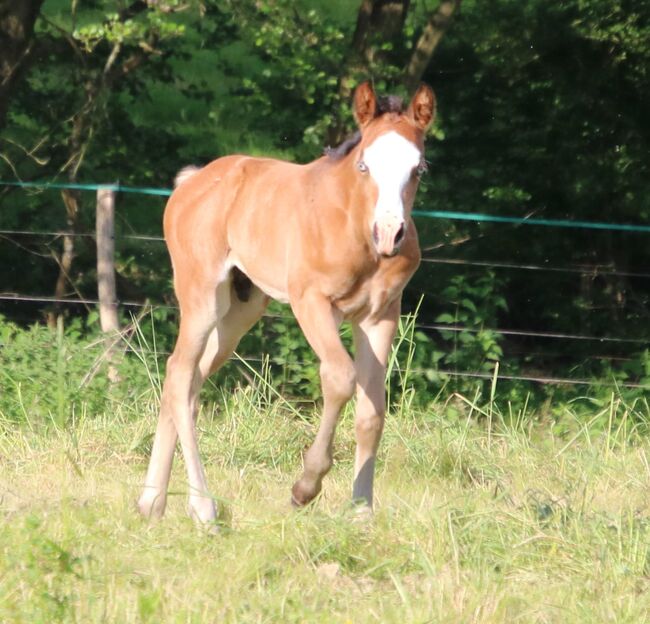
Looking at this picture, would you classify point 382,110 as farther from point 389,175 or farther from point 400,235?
point 400,235

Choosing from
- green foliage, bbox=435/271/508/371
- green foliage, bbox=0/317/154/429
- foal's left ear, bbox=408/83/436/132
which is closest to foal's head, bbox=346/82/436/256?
foal's left ear, bbox=408/83/436/132

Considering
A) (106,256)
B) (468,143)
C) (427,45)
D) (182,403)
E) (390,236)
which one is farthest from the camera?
(468,143)

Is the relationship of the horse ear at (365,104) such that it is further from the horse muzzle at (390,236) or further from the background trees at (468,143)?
the background trees at (468,143)

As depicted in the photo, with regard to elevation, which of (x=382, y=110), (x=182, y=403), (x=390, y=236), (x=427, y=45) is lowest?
(x=182, y=403)

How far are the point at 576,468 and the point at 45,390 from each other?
3.14 meters

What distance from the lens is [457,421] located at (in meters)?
7.40

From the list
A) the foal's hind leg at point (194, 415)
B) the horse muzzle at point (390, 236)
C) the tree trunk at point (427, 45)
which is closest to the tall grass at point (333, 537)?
the foal's hind leg at point (194, 415)

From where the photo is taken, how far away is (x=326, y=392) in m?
5.11

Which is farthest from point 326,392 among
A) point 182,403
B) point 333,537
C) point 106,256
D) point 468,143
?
point 468,143

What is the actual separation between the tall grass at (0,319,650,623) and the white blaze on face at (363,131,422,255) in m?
1.06

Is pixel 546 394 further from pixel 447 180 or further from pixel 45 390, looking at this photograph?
pixel 45 390

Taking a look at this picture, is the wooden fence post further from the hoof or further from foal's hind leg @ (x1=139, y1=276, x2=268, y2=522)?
the hoof

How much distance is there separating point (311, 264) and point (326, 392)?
0.55 meters

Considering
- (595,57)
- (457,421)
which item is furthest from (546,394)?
(595,57)
